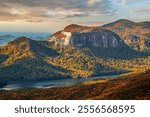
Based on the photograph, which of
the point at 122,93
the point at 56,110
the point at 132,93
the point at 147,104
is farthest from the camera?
the point at 122,93

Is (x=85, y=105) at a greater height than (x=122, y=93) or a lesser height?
greater

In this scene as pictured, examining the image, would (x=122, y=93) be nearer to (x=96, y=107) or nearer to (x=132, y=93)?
(x=132, y=93)

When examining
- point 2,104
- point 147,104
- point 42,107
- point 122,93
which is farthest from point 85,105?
point 122,93

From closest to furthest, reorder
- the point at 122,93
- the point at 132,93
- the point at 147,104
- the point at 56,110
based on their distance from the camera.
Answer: the point at 56,110, the point at 147,104, the point at 132,93, the point at 122,93

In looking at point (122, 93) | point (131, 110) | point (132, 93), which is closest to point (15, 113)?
point (131, 110)

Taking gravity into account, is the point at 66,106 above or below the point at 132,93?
above

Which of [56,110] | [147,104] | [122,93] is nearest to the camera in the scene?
[56,110]

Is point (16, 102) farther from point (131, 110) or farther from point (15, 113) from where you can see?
point (131, 110)

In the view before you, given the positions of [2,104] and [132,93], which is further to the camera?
[132,93]

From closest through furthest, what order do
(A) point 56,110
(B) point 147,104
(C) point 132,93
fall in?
(A) point 56,110
(B) point 147,104
(C) point 132,93
